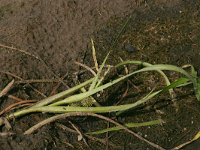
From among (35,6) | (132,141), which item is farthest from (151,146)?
(35,6)

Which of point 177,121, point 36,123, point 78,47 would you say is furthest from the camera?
point 78,47

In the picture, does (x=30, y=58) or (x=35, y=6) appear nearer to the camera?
(x=30, y=58)

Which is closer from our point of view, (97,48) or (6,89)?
(6,89)

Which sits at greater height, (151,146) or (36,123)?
(36,123)

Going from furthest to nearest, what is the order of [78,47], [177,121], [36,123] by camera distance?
[78,47]
[177,121]
[36,123]

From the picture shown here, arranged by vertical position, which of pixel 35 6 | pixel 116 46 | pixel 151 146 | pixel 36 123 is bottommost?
pixel 151 146

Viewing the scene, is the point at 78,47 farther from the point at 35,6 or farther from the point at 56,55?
the point at 35,6

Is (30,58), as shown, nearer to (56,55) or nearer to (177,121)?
(56,55)
